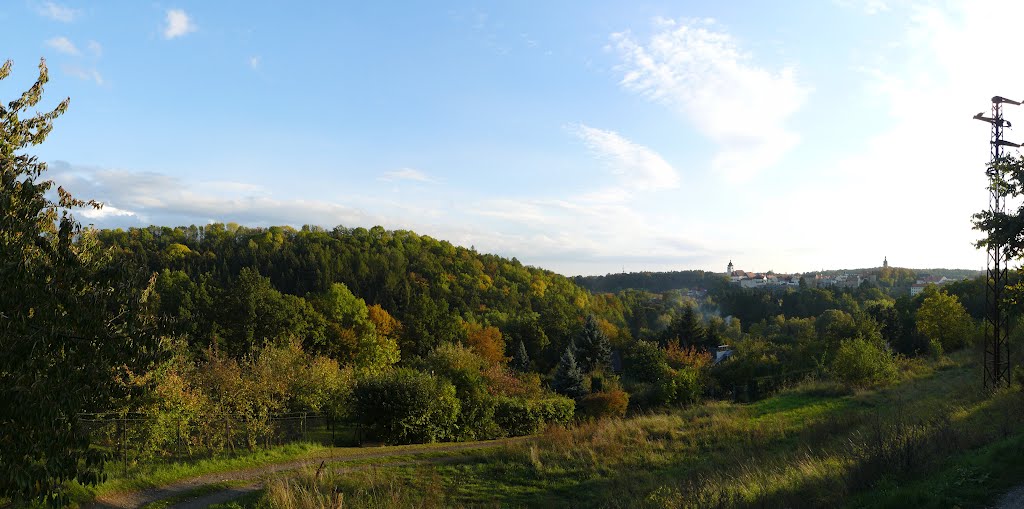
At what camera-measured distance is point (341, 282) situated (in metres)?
67.2

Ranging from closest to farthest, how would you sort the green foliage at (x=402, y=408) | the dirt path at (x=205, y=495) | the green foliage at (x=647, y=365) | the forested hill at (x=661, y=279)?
1. the dirt path at (x=205, y=495)
2. the green foliage at (x=402, y=408)
3. the green foliage at (x=647, y=365)
4. the forested hill at (x=661, y=279)

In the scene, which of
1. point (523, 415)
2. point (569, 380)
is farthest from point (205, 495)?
point (569, 380)

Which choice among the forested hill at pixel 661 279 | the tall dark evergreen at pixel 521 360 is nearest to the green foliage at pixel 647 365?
the tall dark evergreen at pixel 521 360

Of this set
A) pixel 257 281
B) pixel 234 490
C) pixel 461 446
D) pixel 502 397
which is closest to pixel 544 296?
pixel 257 281

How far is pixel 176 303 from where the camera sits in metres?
44.4

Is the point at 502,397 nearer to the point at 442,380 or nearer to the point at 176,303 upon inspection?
the point at 442,380

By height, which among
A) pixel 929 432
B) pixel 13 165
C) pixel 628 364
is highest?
pixel 13 165

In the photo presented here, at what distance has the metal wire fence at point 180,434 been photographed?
588 inches

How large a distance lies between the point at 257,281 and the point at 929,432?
41165mm

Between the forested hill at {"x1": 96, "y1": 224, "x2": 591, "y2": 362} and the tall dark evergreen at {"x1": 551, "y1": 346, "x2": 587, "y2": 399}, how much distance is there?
13.6 m

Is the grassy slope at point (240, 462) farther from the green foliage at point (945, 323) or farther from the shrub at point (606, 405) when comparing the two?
the green foliage at point (945, 323)

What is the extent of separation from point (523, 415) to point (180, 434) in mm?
13689

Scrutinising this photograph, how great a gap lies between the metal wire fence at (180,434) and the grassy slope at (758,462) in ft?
18.1

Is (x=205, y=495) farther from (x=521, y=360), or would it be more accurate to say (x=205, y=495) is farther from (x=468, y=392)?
(x=521, y=360)
